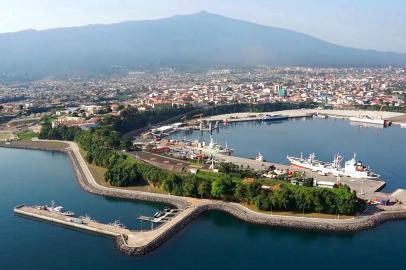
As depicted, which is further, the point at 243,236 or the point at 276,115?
the point at 276,115

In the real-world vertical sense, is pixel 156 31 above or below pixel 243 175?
above

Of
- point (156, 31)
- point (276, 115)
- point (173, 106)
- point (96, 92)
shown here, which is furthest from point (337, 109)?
point (156, 31)

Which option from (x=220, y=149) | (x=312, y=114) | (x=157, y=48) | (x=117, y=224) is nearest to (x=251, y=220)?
(x=117, y=224)

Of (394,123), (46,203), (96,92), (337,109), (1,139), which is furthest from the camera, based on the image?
(96,92)

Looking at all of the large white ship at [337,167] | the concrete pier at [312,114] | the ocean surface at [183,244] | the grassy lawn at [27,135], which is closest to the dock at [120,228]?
the ocean surface at [183,244]

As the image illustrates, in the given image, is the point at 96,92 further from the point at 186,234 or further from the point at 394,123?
the point at 186,234

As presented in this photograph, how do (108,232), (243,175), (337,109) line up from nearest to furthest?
(108,232), (243,175), (337,109)

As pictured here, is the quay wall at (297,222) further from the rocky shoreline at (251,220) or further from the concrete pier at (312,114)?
the concrete pier at (312,114)
